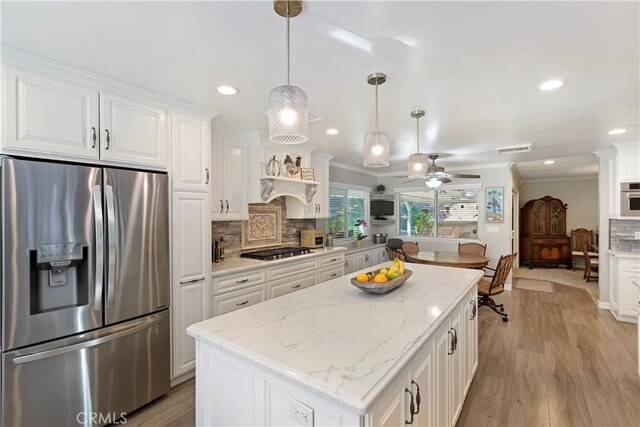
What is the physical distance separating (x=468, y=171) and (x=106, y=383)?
6.31 meters

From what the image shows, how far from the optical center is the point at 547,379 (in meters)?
2.69

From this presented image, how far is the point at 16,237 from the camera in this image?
5.63 feet

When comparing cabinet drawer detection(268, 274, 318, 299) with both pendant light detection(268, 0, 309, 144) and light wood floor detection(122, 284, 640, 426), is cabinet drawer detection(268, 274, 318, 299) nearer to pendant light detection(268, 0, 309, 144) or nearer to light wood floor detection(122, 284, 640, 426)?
light wood floor detection(122, 284, 640, 426)

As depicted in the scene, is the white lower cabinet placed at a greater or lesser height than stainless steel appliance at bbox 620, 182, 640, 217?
lesser

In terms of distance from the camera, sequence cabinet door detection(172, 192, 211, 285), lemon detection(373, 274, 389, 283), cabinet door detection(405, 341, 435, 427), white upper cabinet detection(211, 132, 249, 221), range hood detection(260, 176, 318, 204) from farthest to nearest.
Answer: range hood detection(260, 176, 318, 204) < white upper cabinet detection(211, 132, 249, 221) < cabinet door detection(172, 192, 211, 285) < lemon detection(373, 274, 389, 283) < cabinet door detection(405, 341, 435, 427)

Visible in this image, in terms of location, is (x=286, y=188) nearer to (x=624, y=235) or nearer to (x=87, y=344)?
(x=87, y=344)

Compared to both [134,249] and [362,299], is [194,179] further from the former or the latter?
[362,299]

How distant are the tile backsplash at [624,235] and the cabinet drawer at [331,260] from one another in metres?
3.93

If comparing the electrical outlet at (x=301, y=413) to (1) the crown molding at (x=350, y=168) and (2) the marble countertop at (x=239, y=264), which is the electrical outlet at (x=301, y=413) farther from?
(1) the crown molding at (x=350, y=168)

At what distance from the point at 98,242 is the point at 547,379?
12.2 feet

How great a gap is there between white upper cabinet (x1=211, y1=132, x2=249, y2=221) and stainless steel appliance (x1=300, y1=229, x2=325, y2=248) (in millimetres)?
1236

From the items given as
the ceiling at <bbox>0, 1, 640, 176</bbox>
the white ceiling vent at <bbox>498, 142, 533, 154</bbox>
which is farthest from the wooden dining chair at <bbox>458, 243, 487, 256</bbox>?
the ceiling at <bbox>0, 1, 640, 176</bbox>

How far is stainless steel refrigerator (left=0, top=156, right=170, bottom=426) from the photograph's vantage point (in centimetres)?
173

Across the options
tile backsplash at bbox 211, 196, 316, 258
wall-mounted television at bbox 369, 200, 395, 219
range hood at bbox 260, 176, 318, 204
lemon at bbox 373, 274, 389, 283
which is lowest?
lemon at bbox 373, 274, 389, 283
